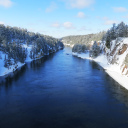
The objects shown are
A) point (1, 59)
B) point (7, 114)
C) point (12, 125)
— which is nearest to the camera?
point (12, 125)

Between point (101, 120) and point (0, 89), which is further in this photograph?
point (0, 89)

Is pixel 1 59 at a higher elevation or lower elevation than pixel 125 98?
higher

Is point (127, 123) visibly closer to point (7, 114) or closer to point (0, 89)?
point (7, 114)

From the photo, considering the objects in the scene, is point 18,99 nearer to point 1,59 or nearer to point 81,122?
point 81,122

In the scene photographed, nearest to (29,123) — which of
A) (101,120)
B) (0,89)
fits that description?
(101,120)

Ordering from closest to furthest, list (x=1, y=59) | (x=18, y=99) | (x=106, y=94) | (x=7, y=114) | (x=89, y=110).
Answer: (x=7, y=114)
(x=89, y=110)
(x=18, y=99)
(x=106, y=94)
(x=1, y=59)

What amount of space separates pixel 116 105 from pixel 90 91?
8.00 metres

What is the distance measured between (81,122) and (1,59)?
50.4 meters

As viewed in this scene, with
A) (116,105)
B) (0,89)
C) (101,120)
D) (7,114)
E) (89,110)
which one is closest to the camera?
(101,120)

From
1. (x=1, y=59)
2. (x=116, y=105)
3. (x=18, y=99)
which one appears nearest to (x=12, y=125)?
(x=18, y=99)

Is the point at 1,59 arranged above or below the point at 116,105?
above

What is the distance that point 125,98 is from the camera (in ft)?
88.7

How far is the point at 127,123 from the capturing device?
18766 mm

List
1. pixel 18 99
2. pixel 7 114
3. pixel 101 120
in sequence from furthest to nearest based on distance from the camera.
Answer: pixel 18 99 → pixel 7 114 → pixel 101 120
